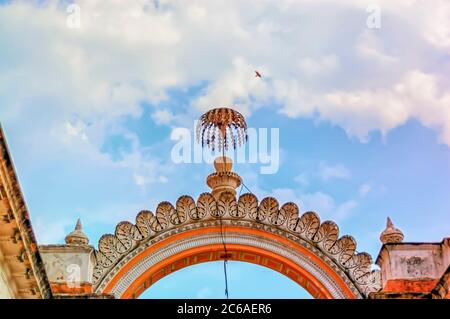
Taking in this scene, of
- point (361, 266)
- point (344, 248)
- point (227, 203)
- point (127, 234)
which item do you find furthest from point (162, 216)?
point (361, 266)

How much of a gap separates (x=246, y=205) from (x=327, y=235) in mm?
1211

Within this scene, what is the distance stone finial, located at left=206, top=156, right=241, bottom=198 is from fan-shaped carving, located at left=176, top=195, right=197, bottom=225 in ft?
2.20

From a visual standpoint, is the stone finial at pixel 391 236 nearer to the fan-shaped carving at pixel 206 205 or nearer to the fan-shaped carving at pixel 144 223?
the fan-shaped carving at pixel 206 205

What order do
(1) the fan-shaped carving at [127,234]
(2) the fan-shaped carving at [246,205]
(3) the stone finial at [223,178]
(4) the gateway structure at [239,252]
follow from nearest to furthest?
(4) the gateway structure at [239,252]
(1) the fan-shaped carving at [127,234]
(2) the fan-shaped carving at [246,205]
(3) the stone finial at [223,178]

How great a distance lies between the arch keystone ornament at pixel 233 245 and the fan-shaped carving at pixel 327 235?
0.05 feet

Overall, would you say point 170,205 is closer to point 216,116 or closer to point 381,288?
point 216,116

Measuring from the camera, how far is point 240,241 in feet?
42.0

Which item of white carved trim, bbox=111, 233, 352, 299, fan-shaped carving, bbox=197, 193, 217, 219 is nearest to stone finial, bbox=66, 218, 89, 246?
white carved trim, bbox=111, 233, 352, 299

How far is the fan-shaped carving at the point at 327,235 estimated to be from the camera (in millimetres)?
12672

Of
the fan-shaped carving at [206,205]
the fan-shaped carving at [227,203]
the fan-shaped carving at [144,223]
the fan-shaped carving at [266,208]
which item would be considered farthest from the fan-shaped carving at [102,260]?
the fan-shaped carving at [266,208]

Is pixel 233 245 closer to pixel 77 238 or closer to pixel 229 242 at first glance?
pixel 229 242

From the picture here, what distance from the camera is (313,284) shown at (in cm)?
1269

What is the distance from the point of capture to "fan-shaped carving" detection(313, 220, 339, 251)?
12672 millimetres
